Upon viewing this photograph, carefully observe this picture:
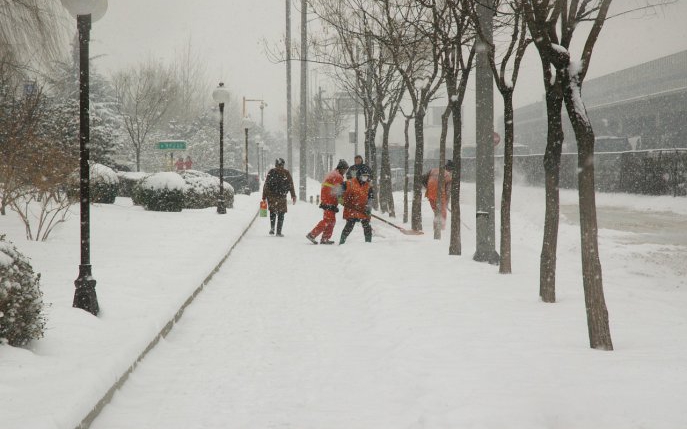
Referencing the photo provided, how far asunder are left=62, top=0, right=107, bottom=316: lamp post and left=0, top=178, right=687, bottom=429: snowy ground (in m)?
0.24

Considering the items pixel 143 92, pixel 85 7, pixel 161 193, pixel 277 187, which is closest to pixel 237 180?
pixel 143 92

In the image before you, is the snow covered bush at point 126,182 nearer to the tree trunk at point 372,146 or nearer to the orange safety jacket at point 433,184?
the tree trunk at point 372,146

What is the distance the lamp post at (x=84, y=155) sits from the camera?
6.59 m

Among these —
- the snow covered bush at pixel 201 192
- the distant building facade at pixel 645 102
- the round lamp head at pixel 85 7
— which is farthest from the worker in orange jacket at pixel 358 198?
the distant building facade at pixel 645 102

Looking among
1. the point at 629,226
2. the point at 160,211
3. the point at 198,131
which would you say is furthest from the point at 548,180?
the point at 198,131

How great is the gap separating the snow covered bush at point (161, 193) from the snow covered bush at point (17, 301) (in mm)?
15503

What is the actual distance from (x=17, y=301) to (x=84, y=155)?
7.39 ft

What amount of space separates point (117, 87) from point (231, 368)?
47.5 metres

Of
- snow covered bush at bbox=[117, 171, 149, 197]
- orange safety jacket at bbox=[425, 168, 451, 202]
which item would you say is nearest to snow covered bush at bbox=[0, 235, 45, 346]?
orange safety jacket at bbox=[425, 168, 451, 202]

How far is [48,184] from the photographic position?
12023 mm

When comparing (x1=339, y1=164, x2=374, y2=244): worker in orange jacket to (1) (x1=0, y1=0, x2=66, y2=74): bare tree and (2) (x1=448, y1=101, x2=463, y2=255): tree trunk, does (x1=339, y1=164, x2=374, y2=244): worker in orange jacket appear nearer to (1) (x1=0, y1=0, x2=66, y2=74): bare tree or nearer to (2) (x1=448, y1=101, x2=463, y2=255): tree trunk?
(2) (x1=448, y1=101, x2=463, y2=255): tree trunk

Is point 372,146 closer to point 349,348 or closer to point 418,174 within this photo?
point 418,174

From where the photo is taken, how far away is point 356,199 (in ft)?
47.1

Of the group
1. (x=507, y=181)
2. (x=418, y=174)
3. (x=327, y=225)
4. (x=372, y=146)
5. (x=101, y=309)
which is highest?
(x=372, y=146)
